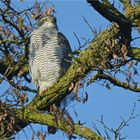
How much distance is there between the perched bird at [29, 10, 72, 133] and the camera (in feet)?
22.7

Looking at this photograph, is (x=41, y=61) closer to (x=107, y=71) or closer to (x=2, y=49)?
(x=2, y=49)

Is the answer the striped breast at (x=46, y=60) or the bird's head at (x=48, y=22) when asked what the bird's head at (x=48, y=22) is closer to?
the bird's head at (x=48, y=22)

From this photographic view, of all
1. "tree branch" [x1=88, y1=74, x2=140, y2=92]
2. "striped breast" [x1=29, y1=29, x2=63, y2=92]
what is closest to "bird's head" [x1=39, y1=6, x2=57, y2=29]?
"striped breast" [x1=29, y1=29, x2=63, y2=92]

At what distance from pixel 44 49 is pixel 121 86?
1.71m

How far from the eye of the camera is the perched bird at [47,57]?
692cm

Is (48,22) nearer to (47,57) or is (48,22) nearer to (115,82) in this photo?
(47,57)

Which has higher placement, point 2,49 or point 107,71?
point 2,49

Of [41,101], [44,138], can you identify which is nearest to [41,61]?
[41,101]

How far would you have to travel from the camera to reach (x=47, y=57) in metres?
7.05

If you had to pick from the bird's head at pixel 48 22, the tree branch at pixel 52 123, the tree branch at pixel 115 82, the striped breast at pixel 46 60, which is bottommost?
the tree branch at pixel 52 123

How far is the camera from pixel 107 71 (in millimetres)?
5090

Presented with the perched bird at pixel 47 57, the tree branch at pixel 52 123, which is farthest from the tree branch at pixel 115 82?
the perched bird at pixel 47 57

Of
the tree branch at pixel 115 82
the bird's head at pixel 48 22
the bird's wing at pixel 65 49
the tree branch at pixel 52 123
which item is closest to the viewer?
the tree branch at pixel 52 123

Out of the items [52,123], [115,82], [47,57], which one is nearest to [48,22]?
[47,57]
